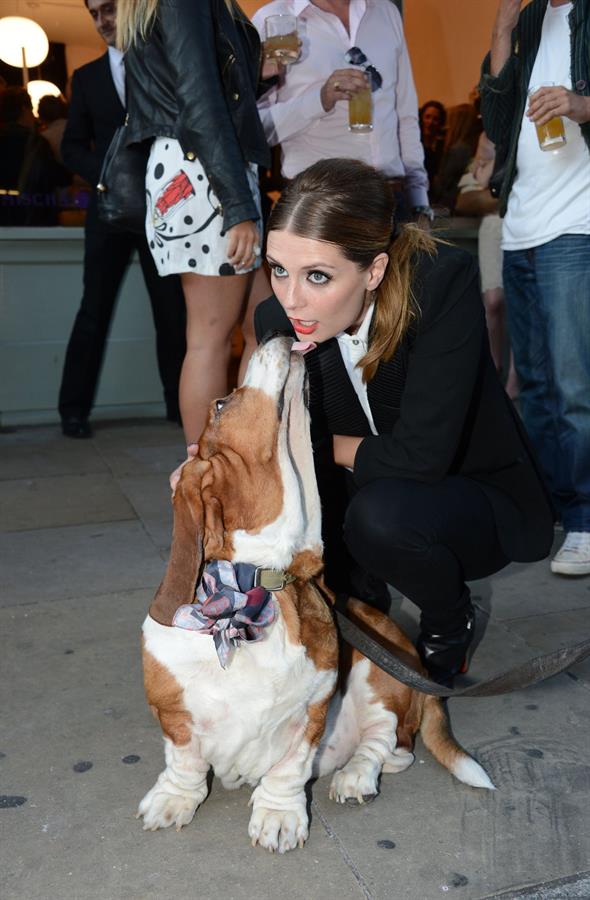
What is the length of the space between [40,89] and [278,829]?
Result: 5644mm

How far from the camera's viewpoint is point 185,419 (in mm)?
3719

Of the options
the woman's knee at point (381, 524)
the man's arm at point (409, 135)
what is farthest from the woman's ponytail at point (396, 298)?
the man's arm at point (409, 135)

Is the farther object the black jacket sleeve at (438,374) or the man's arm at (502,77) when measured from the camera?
the man's arm at (502,77)

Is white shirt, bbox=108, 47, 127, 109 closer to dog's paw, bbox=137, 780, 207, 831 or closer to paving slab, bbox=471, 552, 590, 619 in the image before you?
paving slab, bbox=471, 552, 590, 619

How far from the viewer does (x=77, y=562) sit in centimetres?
416

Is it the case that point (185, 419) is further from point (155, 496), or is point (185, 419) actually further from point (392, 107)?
point (392, 107)

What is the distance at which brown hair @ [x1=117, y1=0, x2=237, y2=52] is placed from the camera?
340 cm

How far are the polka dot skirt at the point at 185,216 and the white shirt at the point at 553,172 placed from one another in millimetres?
1197

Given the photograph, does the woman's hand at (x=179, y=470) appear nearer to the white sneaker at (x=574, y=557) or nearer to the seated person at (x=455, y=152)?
the white sneaker at (x=574, y=557)

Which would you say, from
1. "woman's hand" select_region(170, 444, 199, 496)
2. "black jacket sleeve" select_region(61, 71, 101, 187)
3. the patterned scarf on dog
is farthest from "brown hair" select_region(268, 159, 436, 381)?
"black jacket sleeve" select_region(61, 71, 101, 187)

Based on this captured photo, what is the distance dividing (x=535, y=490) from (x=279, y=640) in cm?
116

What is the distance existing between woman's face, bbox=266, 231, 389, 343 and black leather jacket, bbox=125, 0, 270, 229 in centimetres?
79

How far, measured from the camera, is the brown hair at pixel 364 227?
2635mm

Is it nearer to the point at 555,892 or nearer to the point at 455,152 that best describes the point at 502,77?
the point at 555,892
